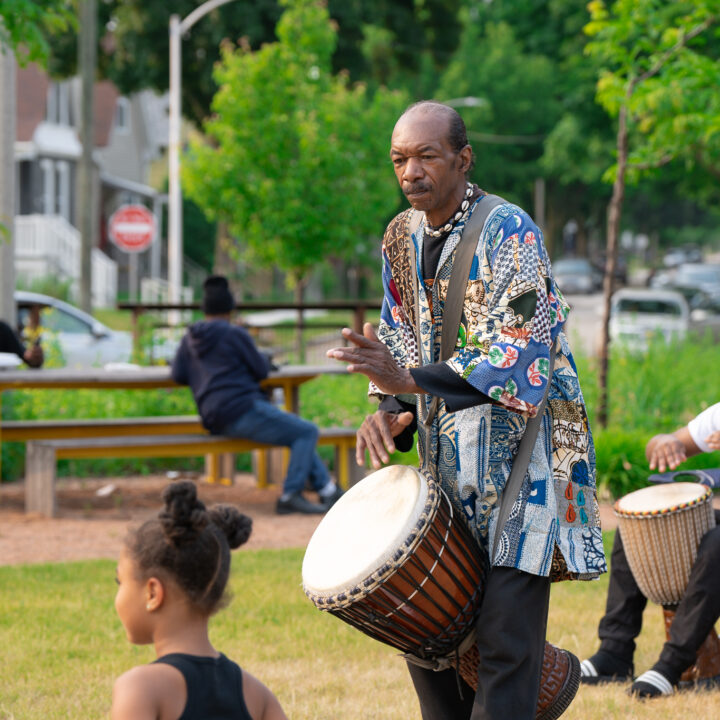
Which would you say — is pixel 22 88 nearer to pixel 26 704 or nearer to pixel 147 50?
pixel 147 50

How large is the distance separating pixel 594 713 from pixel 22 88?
3512cm

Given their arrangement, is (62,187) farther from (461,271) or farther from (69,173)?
(461,271)

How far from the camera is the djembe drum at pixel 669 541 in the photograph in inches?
192

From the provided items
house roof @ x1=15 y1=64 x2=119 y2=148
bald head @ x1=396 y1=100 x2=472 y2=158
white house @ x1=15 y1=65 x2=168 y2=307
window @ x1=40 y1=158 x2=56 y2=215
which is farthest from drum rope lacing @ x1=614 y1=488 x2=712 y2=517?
window @ x1=40 y1=158 x2=56 y2=215

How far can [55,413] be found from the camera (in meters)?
11.8

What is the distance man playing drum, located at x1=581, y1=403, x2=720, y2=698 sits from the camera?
14.1ft

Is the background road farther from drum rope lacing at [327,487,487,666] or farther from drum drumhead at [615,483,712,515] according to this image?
drum rope lacing at [327,487,487,666]

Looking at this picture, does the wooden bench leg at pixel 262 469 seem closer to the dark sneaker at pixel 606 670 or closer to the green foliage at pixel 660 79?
the green foliage at pixel 660 79

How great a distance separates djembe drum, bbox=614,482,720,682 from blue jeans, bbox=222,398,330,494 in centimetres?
436

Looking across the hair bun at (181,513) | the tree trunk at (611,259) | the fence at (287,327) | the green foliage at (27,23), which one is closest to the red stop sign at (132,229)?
the fence at (287,327)

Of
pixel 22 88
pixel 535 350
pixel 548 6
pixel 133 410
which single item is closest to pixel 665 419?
pixel 133 410

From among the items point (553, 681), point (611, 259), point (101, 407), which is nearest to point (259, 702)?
point (553, 681)

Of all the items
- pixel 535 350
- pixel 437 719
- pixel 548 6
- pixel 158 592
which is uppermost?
pixel 548 6

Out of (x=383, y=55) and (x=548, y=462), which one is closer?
(x=548, y=462)
